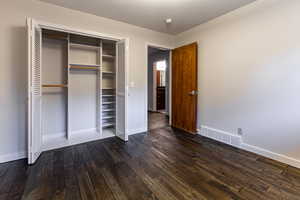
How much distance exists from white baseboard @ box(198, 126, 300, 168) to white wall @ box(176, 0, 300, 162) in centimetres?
5

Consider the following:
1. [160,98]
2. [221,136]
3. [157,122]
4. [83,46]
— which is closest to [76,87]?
[83,46]

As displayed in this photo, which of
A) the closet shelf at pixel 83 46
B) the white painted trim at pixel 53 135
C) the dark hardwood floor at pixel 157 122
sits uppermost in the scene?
the closet shelf at pixel 83 46

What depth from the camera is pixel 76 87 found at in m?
3.41

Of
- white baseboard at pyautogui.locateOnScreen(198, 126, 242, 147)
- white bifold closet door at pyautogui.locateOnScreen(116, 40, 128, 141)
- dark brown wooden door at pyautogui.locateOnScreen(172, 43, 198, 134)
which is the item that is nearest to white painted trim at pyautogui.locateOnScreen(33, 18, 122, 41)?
white bifold closet door at pyautogui.locateOnScreen(116, 40, 128, 141)

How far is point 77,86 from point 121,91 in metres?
1.08

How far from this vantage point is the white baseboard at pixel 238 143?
222 cm

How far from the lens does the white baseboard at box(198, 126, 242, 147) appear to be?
9.26ft

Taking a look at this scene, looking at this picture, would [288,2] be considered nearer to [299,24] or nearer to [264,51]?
[299,24]

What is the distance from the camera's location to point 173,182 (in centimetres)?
180

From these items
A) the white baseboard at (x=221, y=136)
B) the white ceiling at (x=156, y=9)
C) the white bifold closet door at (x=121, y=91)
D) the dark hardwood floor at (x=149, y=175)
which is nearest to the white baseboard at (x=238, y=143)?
the white baseboard at (x=221, y=136)

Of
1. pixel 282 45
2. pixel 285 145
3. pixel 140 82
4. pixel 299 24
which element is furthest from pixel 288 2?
pixel 140 82

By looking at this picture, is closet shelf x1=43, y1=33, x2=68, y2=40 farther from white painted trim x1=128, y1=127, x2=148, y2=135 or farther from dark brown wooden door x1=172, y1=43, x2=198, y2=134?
dark brown wooden door x1=172, y1=43, x2=198, y2=134

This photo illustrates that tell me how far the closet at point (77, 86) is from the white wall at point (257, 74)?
194cm

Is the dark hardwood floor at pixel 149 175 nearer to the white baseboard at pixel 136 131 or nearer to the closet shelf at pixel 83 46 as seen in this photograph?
the white baseboard at pixel 136 131
